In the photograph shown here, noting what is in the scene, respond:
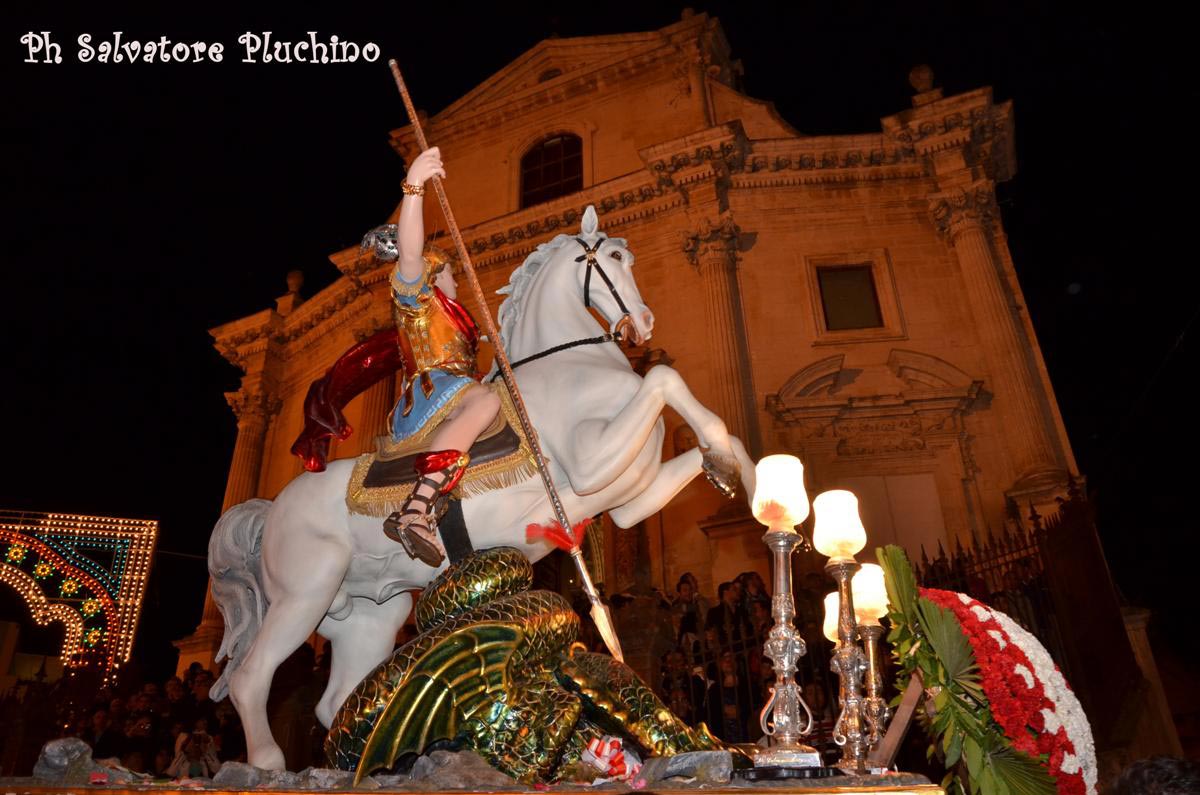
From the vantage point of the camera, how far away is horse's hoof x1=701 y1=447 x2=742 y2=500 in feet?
13.4

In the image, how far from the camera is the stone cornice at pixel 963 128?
15445 mm

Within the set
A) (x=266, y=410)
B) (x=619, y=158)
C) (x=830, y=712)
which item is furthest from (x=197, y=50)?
(x=266, y=410)

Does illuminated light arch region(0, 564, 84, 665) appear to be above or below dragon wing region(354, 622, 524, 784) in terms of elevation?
above

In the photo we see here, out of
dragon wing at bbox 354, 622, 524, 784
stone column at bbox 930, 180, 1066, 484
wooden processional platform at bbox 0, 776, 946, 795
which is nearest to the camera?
wooden processional platform at bbox 0, 776, 946, 795

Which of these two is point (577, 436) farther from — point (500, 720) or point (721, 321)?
point (721, 321)

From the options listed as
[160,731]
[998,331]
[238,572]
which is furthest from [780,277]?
[238,572]

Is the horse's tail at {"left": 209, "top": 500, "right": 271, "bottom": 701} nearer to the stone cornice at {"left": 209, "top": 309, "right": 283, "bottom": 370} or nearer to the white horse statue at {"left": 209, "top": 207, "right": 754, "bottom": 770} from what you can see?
the white horse statue at {"left": 209, "top": 207, "right": 754, "bottom": 770}

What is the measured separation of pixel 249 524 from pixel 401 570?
42.7 inches

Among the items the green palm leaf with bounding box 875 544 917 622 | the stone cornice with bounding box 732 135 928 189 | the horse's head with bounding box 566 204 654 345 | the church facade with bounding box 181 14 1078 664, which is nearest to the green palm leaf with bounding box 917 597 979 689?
the green palm leaf with bounding box 875 544 917 622

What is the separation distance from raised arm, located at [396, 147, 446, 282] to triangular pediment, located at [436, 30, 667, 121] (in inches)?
641

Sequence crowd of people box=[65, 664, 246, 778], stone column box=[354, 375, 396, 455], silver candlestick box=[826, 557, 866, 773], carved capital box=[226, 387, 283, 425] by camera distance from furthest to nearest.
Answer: carved capital box=[226, 387, 283, 425]
stone column box=[354, 375, 396, 455]
crowd of people box=[65, 664, 246, 778]
silver candlestick box=[826, 557, 866, 773]

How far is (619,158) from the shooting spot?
18609mm

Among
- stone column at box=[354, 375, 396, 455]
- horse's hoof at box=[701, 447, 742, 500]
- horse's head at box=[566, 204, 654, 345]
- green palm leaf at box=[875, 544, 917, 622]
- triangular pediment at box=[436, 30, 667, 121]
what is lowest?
green palm leaf at box=[875, 544, 917, 622]

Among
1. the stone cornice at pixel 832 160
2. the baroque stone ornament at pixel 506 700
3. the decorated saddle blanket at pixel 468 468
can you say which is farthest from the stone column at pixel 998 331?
the baroque stone ornament at pixel 506 700
